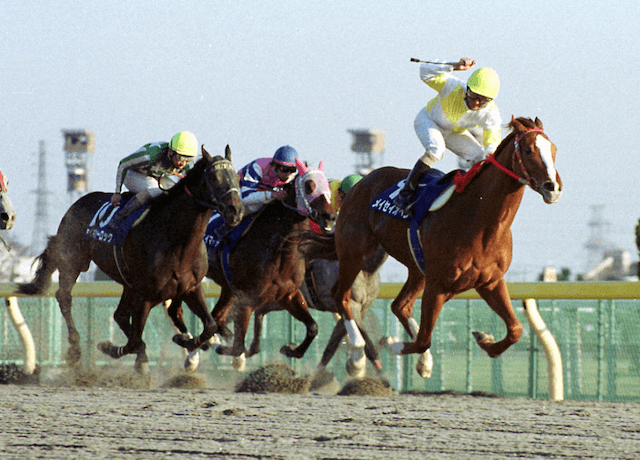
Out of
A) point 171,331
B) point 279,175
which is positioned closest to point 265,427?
point 279,175

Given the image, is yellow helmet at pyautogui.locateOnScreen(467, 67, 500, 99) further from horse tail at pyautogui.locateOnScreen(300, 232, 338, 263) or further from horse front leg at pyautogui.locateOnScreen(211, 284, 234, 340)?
horse front leg at pyautogui.locateOnScreen(211, 284, 234, 340)

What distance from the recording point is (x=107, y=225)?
7414 mm

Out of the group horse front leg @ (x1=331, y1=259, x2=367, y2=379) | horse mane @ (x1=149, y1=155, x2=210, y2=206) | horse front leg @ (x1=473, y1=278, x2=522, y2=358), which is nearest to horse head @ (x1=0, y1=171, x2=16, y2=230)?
horse mane @ (x1=149, y1=155, x2=210, y2=206)

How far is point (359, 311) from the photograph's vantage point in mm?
7340

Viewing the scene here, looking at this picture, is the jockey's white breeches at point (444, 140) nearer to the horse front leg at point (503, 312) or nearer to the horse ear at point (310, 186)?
the horse ear at point (310, 186)

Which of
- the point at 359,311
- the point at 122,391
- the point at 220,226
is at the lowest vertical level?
the point at 122,391

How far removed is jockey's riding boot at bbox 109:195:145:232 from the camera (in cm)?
719

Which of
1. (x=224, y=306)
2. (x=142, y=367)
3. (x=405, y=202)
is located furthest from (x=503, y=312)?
(x=224, y=306)

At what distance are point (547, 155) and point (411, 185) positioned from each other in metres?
1.24

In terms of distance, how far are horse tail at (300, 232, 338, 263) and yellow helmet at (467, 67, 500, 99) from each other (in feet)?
6.08

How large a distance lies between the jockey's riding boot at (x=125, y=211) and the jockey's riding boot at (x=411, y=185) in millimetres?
2170

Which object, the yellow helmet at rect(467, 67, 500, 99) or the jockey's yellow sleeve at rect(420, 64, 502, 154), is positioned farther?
the jockey's yellow sleeve at rect(420, 64, 502, 154)

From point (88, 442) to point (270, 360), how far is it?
4.91m

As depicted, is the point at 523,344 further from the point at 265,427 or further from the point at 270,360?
the point at 265,427
